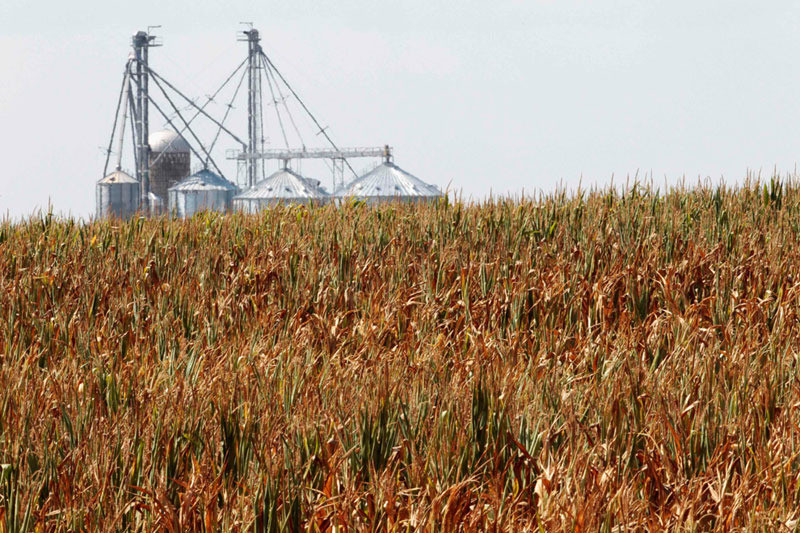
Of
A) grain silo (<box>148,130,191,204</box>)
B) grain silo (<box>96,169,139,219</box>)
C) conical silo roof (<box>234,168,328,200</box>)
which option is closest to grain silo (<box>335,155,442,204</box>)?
conical silo roof (<box>234,168,328,200</box>)

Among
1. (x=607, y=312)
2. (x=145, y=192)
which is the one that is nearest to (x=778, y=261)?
(x=607, y=312)

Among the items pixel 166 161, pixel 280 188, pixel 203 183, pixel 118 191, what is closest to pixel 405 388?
pixel 118 191

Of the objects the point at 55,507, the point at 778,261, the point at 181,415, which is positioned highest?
the point at 778,261

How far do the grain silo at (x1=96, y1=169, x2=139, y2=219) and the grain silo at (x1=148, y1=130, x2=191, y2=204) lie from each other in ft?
7.03

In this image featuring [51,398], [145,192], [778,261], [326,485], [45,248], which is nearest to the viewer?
[326,485]

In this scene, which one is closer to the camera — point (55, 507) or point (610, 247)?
point (55, 507)

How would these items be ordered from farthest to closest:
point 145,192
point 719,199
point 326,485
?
1. point 145,192
2. point 719,199
3. point 326,485

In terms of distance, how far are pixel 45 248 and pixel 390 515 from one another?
756cm

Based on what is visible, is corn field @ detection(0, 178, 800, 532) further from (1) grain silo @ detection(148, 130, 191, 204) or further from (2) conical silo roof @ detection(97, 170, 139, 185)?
(1) grain silo @ detection(148, 130, 191, 204)

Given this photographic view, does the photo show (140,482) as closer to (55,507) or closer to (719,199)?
(55,507)

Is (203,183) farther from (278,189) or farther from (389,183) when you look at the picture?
(389,183)

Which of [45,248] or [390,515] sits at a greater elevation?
[45,248]

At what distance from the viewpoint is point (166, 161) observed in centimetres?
7481

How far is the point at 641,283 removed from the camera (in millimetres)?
7836
